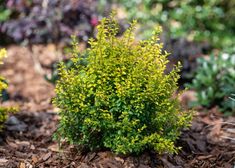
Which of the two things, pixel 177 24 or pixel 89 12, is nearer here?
pixel 89 12

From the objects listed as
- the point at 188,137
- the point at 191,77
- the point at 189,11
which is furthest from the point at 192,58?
the point at 188,137

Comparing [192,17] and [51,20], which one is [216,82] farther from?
[51,20]

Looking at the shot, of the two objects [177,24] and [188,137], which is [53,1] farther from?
[188,137]

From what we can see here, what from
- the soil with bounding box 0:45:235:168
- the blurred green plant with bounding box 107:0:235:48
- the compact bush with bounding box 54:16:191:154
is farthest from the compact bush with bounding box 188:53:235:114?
the compact bush with bounding box 54:16:191:154

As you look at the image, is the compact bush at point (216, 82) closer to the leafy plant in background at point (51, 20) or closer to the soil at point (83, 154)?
the soil at point (83, 154)

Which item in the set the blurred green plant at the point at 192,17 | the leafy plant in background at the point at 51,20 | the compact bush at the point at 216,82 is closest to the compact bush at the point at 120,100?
the compact bush at the point at 216,82

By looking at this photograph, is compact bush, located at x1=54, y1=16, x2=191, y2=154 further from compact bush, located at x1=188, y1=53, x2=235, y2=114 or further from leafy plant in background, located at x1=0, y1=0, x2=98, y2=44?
leafy plant in background, located at x1=0, y1=0, x2=98, y2=44

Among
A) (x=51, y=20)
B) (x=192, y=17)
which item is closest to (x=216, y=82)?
(x=192, y=17)
